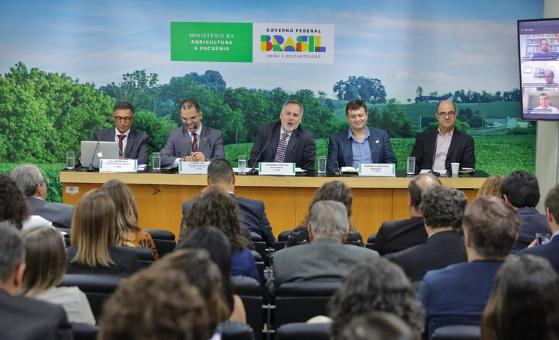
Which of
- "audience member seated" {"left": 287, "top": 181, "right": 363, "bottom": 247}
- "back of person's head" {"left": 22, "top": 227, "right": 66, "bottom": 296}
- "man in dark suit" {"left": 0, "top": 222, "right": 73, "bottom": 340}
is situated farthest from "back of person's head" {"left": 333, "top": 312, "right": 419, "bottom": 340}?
"audience member seated" {"left": 287, "top": 181, "right": 363, "bottom": 247}

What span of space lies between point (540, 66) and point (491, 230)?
17.2 feet

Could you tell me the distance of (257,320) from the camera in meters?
3.61

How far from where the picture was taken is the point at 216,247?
3156 mm

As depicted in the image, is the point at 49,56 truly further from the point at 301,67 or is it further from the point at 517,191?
the point at 517,191

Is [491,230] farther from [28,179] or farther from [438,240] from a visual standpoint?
[28,179]

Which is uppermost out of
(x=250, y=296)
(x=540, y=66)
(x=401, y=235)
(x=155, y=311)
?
(x=540, y=66)

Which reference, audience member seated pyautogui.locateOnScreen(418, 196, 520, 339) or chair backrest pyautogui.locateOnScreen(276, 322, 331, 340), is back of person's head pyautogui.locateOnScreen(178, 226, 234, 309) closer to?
chair backrest pyautogui.locateOnScreen(276, 322, 331, 340)

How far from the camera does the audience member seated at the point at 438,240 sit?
3869 mm

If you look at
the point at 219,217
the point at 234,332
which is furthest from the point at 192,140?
the point at 234,332

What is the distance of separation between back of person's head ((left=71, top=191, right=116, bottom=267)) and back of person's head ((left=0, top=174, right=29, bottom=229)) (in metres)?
0.65

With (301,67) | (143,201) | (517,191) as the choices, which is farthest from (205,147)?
(517,191)

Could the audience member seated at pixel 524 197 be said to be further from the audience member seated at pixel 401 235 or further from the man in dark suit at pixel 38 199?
the man in dark suit at pixel 38 199

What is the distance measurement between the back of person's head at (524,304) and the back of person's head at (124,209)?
2.71 metres

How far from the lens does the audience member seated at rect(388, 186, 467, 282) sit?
3869 millimetres
